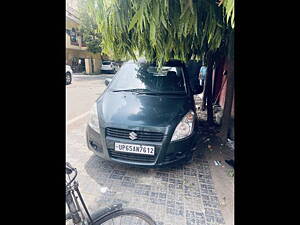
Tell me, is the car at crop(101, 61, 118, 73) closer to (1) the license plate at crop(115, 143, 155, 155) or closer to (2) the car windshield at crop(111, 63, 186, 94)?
(2) the car windshield at crop(111, 63, 186, 94)

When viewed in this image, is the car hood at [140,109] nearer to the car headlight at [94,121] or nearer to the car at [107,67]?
the car headlight at [94,121]

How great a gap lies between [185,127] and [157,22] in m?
1.55

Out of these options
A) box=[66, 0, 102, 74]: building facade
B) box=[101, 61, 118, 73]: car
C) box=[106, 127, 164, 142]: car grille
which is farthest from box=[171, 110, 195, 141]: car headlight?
box=[101, 61, 118, 73]: car

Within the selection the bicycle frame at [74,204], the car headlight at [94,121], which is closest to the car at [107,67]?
the car headlight at [94,121]

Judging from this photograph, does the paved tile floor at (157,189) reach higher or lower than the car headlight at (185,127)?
lower

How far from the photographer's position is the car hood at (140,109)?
8.69ft

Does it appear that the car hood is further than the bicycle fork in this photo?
Yes

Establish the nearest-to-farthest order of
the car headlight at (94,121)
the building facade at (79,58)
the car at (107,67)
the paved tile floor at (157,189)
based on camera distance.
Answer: the paved tile floor at (157,189) → the car headlight at (94,121) → the building facade at (79,58) → the car at (107,67)

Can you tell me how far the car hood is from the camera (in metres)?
2.65

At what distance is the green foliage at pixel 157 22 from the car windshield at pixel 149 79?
0.89m
